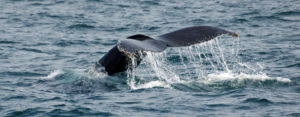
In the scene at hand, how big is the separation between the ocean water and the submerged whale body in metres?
0.29

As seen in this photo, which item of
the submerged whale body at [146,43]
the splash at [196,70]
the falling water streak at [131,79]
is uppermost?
the submerged whale body at [146,43]

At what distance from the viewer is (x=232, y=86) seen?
8.88 metres

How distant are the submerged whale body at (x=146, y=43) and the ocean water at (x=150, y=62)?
29 centimetres

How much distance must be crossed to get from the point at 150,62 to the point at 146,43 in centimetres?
277

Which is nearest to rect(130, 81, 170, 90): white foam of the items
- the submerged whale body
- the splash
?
the splash

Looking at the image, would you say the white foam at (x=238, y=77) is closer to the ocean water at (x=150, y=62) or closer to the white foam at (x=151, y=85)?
the ocean water at (x=150, y=62)

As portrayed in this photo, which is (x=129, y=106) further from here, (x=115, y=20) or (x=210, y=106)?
(x=115, y=20)

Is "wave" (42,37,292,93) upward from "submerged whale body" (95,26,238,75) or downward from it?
downward

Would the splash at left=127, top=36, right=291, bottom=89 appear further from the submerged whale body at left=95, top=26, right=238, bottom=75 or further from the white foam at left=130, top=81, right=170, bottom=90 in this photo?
the submerged whale body at left=95, top=26, right=238, bottom=75

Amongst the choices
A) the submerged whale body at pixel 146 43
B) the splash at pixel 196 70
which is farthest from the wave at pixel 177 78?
the submerged whale body at pixel 146 43

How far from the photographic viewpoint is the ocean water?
7.82m

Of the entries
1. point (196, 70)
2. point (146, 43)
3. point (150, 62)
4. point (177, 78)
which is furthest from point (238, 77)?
point (146, 43)

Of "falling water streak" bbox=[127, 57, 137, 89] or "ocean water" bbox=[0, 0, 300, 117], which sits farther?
"falling water streak" bbox=[127, 57, 137, 89]

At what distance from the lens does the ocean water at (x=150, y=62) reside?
7.82 metres
